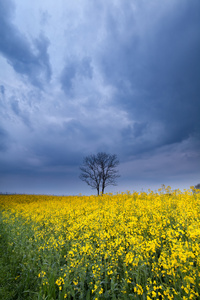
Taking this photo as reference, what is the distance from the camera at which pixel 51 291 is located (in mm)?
4645

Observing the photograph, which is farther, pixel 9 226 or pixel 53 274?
pixel 9 226

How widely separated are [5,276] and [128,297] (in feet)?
11.9

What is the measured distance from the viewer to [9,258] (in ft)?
21.9

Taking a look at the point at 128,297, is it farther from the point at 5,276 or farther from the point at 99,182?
the point at 99,182

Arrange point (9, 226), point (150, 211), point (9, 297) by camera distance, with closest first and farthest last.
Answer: point (9, 297), point (150, 211), point (9, 226)

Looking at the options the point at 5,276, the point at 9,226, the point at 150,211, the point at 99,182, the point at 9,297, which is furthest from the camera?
the point at 99,182

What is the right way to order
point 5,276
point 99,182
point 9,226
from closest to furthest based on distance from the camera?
point 5,276, point 9,226, point 99,182

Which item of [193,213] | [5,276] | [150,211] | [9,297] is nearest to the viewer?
[9,297]

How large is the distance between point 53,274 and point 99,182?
38.2 meters

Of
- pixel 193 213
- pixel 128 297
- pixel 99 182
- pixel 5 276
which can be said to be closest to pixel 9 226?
pixel 5 276

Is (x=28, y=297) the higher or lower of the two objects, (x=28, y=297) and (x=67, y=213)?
the lower

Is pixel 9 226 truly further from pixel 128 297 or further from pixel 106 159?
pixel 106 159

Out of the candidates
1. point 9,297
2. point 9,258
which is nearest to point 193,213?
point 9,297

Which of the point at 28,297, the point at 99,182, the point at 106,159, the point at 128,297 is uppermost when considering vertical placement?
the point at 106,159
